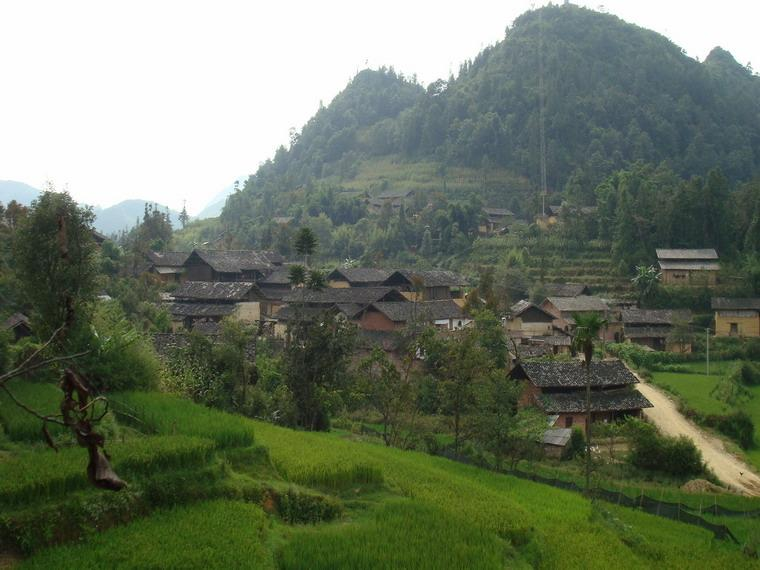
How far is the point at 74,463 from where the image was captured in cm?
917

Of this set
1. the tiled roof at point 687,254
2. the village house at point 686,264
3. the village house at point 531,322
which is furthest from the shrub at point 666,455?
the tiled roof at point 687,254

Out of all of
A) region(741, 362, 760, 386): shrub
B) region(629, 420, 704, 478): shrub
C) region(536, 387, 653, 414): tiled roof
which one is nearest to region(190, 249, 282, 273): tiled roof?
region(536, 387, 653, 414): tiled roof

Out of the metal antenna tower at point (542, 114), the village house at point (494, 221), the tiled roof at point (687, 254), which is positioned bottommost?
the tiled roof at point (687, 254)

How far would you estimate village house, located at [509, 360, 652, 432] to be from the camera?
28062mm

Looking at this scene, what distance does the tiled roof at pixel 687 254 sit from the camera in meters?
49.5

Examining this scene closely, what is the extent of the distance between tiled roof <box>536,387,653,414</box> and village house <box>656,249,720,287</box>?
2243cm

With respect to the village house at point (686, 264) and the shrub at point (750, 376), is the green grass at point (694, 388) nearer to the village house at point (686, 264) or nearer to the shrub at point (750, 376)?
the shrub at point (750, 376)

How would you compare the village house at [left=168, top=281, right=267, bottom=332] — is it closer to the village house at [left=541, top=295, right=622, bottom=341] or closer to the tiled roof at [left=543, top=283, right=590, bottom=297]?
the village house at [left=541, top=295, right=622, bottom=341]

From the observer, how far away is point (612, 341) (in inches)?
1714

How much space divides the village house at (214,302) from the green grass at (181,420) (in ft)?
90.4

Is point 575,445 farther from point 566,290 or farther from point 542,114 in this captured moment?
point 542,114

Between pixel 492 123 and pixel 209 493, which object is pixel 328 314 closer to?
pixel 209 493

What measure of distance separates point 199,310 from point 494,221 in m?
37.2

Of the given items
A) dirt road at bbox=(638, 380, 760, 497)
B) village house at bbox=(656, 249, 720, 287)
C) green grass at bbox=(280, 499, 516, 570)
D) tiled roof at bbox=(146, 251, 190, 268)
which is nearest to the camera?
green grass at bbox=(280, 499, 516, 570)
